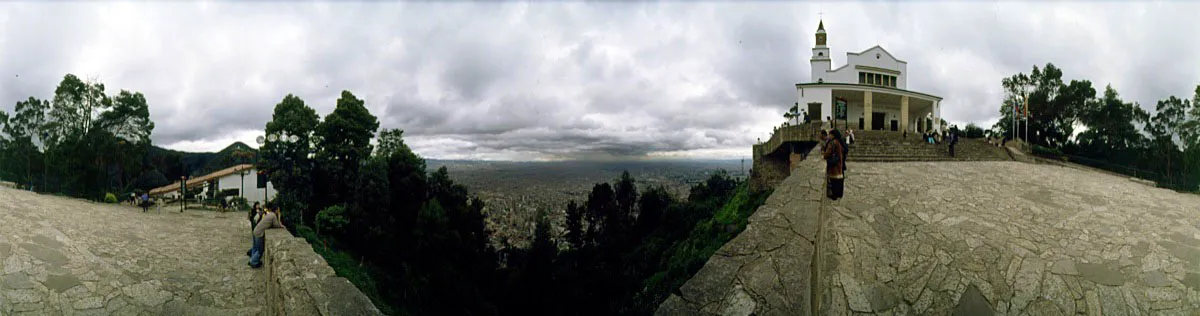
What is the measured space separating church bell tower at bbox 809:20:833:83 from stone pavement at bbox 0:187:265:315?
1276 inches

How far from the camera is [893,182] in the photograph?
31.2 feet

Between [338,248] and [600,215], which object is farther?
[600,215]

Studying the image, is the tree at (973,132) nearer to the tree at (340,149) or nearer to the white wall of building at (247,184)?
the tree at (340,149)

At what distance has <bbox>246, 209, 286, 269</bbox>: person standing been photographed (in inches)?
269

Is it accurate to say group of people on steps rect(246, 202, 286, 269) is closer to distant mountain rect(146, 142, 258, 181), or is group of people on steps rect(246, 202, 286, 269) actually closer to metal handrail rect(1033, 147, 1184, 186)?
distant mountain rect(146, 142, 258, 181)

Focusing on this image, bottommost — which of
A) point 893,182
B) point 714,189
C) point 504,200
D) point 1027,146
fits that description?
point 504,200

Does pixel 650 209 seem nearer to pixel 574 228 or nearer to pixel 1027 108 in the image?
pixel 574 228

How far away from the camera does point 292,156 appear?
65.5ft

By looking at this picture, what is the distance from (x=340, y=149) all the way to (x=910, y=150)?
1057 inches

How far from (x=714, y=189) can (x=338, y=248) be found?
3733 cm

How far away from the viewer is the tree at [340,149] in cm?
2045

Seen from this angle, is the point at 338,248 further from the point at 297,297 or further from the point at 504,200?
the point at 504,200

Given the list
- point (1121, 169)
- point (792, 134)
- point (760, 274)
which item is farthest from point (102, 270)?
point (1121, 169)

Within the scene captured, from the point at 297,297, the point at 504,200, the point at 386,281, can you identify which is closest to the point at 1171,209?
the point at 297,297
